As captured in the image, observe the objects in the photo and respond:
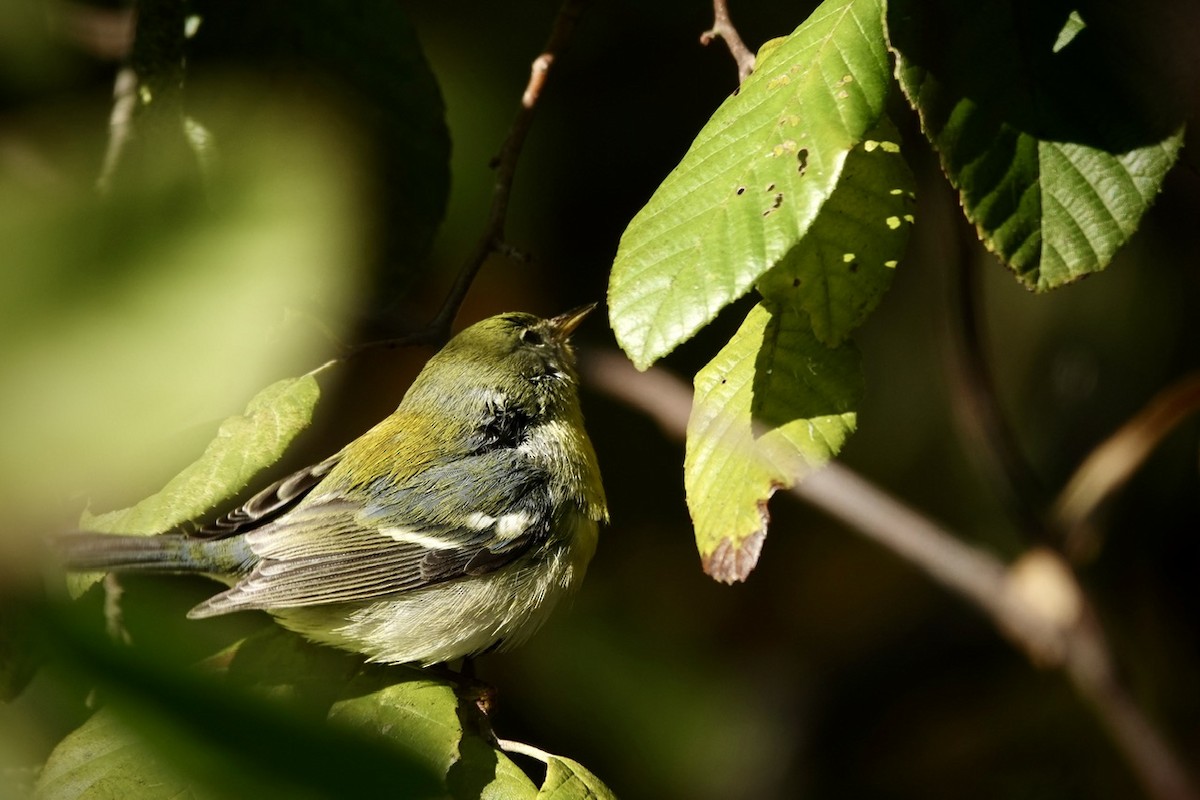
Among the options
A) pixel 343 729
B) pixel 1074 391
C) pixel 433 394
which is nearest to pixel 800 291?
pixel 343 729

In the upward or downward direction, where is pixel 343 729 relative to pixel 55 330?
downward

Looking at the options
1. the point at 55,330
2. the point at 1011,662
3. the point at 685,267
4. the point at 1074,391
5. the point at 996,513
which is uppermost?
the point at 55,330

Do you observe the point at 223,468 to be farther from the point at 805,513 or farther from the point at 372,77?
the point at 805,513

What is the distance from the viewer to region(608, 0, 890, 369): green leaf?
4.89 feet

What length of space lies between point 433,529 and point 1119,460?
1.67 metres

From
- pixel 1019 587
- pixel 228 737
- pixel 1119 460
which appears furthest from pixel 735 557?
pixel 1019 587

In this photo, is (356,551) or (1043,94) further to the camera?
(356,551)

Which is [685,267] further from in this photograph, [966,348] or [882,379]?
[882,379]

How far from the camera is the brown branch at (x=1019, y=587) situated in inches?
116

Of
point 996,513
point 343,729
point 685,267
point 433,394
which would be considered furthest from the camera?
point 996,513

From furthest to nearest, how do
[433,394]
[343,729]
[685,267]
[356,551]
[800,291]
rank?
[433,394], [356,551], [800,291], [685,267], [343,729]

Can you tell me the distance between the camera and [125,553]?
192cm

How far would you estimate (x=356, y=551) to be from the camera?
2580 mm

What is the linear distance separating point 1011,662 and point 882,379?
1157mm
